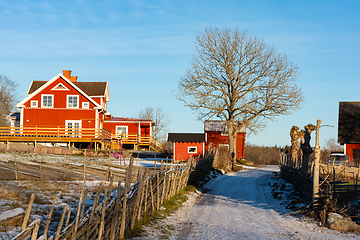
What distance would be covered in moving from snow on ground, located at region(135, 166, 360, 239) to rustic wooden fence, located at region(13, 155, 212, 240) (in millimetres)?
829

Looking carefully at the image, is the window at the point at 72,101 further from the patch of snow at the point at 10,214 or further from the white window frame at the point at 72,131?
the patch of snow at the point at 10,214

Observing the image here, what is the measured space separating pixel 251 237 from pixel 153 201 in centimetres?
385

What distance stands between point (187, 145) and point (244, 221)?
25.4 metres

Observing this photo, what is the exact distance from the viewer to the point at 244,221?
40.2ft

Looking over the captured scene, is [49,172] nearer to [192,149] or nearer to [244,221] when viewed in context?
[244,221]

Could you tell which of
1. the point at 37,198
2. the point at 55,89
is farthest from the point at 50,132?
the point at 37,198

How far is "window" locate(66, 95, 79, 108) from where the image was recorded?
119ft

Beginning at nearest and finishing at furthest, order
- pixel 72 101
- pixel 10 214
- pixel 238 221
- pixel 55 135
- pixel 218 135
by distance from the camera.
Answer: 1. pixel 10 214
2. pixel 238 221
3. pixel 55 135
4. pixel 72 101
5. pixel 218 135

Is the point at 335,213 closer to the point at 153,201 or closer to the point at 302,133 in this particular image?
the point at 153,201

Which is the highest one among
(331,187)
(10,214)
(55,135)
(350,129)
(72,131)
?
(350,129)

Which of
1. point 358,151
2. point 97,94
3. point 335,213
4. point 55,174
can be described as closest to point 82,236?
point 335,213

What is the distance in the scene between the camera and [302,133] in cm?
2552

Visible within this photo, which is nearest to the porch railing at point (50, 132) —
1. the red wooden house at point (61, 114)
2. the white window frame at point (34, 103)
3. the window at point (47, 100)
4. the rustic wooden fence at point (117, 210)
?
the red wooden house at point (61, 114)

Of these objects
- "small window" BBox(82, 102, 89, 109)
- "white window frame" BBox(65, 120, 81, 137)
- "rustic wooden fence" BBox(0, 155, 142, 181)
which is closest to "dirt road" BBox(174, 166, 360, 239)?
"rustic wooden fence" BBox(0, 155, 142, 181)
